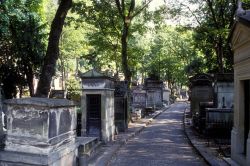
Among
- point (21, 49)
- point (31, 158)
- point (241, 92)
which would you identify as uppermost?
point (21, 49)

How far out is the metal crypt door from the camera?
1560cm

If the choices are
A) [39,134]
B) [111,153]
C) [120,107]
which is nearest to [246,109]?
[111,153]

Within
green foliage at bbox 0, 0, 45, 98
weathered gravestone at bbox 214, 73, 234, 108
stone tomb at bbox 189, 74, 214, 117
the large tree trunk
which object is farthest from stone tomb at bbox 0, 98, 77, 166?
→ stone tomb at bbox 189, 74, 214, 117

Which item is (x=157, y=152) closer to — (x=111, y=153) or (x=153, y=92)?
(x=111, y=153)

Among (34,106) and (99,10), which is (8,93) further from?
(34,106)

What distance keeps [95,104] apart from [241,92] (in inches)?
247

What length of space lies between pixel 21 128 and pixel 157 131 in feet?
48.6

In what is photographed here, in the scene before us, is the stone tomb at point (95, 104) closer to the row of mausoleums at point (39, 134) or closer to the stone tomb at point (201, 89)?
the row of mausoleums at point (39, 134)

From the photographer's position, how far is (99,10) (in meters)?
25.3

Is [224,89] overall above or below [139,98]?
above

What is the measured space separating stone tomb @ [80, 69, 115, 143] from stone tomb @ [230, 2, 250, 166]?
5517 millimetres

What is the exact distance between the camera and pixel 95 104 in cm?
1565

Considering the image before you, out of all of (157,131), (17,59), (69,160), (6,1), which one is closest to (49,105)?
(69,160)

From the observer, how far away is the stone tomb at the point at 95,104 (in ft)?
50.4
